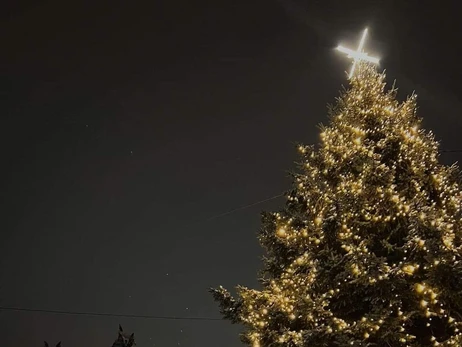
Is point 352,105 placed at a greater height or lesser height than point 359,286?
greater

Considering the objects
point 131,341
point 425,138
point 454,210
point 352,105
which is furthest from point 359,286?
point 131,341

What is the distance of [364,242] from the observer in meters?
5.54

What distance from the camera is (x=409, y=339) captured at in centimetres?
483

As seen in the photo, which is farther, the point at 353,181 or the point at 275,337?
the point at 353,181

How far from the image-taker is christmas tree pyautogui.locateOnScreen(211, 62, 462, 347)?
197 inches

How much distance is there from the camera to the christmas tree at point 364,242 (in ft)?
16.4

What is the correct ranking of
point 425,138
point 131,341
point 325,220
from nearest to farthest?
point 325,220, point 425,138, point 131,341

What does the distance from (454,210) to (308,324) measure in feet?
8.42

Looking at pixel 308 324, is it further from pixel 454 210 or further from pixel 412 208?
pixel 454 210

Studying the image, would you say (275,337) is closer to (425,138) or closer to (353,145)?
(353,145)

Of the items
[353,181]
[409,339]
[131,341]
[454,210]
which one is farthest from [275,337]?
[131,341]

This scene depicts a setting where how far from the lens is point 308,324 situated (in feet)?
18.2

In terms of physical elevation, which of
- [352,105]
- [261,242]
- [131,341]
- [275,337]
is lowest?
[275,337]

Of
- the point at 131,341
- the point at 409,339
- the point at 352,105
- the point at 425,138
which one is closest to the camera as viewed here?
the point at 409,339
